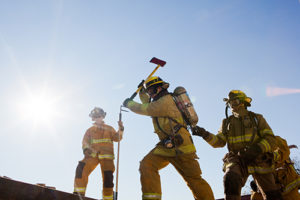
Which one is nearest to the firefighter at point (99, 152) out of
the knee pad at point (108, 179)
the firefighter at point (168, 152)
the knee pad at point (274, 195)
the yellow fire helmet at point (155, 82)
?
the knee pad at point (108, 179)

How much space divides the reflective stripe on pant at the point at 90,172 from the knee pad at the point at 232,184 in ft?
12.5

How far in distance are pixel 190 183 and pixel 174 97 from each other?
5.23ft

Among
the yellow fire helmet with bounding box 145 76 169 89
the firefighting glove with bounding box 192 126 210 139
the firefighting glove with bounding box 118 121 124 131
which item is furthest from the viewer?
the firefighting glove with bounding box 118 121 124 131

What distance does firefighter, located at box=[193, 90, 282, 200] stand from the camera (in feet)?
13.8

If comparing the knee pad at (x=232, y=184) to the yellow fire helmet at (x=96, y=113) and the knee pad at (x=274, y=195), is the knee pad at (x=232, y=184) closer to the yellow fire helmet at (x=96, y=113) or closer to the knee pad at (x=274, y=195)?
the knee pad at (x=274, y=195)

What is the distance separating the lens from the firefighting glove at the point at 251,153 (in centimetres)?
422

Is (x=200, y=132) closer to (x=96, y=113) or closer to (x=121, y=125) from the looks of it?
(x=121, y=125)

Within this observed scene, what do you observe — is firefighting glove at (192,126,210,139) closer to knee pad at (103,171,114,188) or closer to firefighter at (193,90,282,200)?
firefighter at (193,90,282,200)

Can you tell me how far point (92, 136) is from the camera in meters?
7.93

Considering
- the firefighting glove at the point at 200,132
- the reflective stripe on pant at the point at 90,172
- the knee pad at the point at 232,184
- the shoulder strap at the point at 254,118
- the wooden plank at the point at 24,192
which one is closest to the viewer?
the wooden plank at the point at 24,192

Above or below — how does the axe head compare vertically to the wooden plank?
above

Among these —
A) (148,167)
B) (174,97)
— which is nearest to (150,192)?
(148,167)

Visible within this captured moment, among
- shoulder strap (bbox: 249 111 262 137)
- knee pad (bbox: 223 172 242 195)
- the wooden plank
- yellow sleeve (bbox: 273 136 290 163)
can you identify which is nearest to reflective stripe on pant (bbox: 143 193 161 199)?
knee pad (bbox: 223 172 242 195)

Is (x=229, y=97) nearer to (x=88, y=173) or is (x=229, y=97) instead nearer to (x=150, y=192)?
(x=150, y=192)
